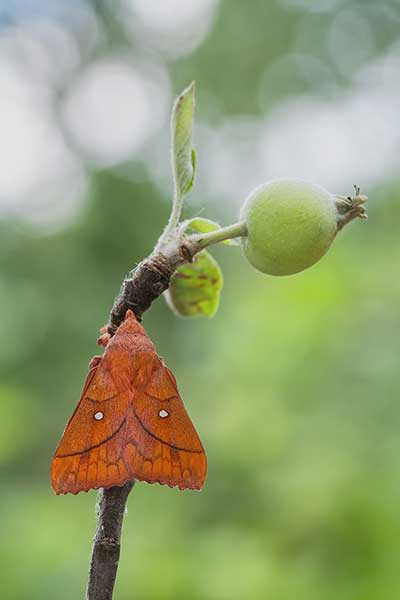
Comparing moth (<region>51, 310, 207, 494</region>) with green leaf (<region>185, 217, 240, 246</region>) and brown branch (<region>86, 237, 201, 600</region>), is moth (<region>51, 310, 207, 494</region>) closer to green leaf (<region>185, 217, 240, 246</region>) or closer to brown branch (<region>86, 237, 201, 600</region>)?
brown branch (<region>86, 237, 201, 600</region>)

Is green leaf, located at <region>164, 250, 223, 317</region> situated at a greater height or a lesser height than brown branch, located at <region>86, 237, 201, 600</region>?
greater

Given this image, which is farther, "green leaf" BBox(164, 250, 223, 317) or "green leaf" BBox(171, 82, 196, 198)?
"green leaf" BBox(164, 250, 223, 317)

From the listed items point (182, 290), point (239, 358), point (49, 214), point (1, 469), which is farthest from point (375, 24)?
point (182, 290)

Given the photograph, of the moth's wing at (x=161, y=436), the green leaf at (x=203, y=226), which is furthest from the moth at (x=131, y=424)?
the green leaf at (x=203, y=226)

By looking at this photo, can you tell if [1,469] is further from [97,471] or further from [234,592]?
[97,471]

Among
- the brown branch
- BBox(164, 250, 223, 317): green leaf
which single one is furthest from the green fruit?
BBox(164, 250, 223, 317): green leaf

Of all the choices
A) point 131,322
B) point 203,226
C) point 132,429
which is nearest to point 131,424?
point 132,429
